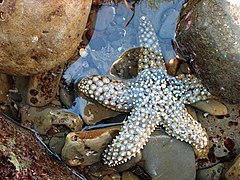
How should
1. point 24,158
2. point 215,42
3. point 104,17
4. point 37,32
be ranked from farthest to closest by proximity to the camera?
1. point 104,17
2. point 215,42
3. point 24,158
4. point 37,32

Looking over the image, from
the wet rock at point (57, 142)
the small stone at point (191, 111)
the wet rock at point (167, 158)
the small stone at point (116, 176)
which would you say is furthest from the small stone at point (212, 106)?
the wet rock at point (57, 142)

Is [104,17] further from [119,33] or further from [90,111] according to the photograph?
[90,111]

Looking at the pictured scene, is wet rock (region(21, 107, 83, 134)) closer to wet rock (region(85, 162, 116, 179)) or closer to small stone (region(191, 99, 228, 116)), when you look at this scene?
wet rock (region(85, 162, 116, 179))

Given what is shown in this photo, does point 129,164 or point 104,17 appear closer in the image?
point 129,164

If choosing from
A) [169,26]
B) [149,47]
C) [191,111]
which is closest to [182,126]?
[191,111]

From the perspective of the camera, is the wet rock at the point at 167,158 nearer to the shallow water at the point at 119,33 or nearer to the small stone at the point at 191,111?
the small stone at the point at 191,111

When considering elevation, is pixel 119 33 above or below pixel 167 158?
above

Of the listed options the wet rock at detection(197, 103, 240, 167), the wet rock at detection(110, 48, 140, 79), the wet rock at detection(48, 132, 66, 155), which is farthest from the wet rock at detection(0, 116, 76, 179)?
the wet rock at detection(197, 103, 240, 167)
